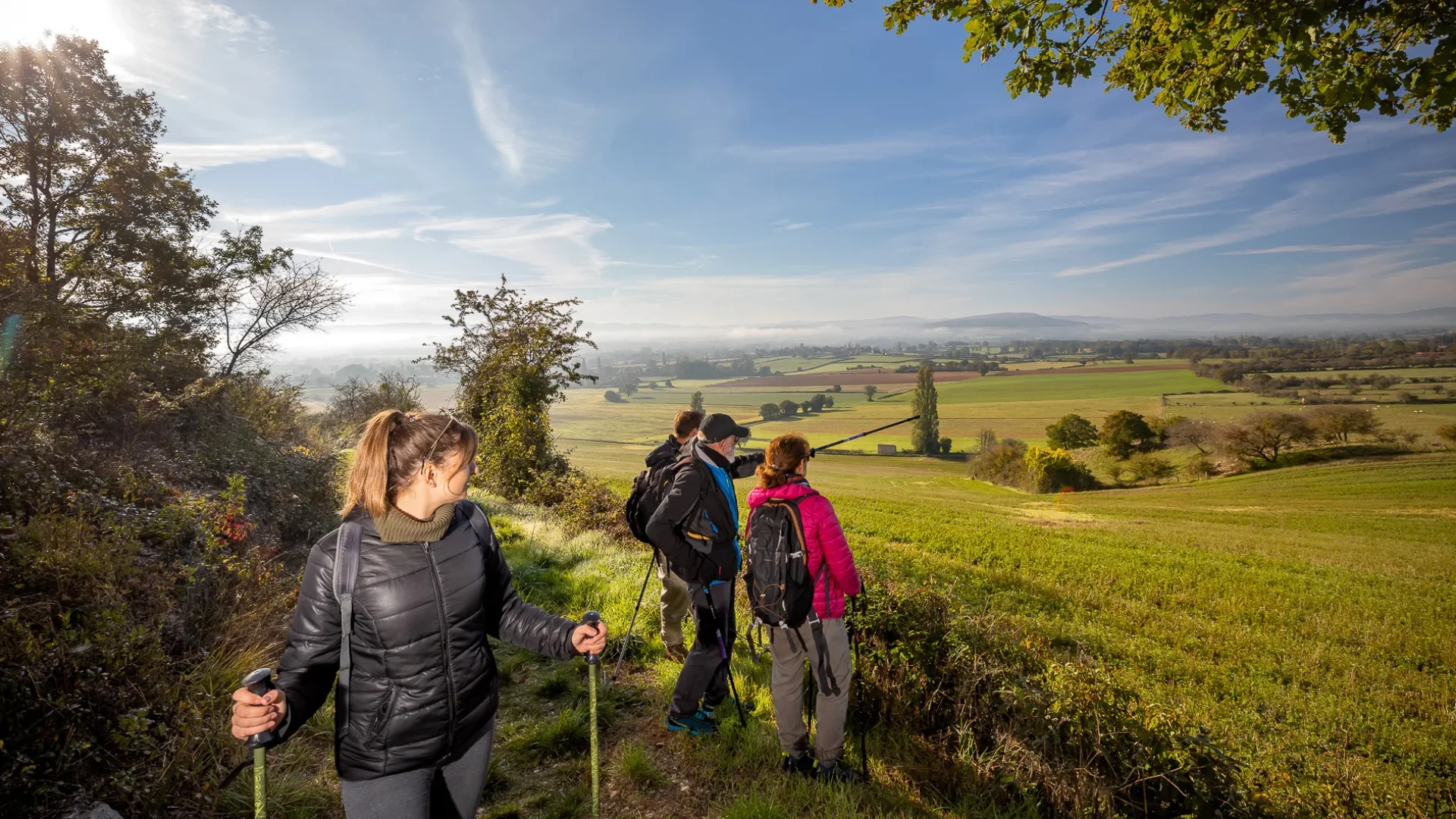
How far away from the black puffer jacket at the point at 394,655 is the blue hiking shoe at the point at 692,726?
224 cm

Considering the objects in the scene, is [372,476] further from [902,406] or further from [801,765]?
[902,406]

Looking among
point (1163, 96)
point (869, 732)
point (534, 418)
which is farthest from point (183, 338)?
point (1163, 96)

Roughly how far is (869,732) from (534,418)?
15.8 meters

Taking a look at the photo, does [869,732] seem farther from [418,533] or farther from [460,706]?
[418,533]

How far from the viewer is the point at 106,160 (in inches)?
578

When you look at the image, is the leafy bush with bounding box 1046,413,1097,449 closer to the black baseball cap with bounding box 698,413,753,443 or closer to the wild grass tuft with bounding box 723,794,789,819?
the black baseball cap with bounding box 698,413,753,443

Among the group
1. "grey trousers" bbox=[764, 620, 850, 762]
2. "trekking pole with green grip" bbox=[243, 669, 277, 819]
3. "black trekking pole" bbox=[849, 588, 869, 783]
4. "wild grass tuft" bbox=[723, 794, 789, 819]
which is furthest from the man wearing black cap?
"trekking pole with green grip" bbox=[243, 669, 277, 819]

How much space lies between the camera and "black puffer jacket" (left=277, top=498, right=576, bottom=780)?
2.11 m

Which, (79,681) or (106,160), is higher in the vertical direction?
(106,160)

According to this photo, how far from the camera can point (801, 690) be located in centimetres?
365

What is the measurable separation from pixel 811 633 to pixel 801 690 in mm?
463

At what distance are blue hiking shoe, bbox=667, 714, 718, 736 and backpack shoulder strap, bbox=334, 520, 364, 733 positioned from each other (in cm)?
263

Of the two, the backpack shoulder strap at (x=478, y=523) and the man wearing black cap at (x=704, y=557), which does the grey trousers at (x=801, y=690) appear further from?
the backpack shoulder strap at (x=478, y=523)

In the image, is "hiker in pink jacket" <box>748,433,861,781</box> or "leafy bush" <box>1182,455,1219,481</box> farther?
"leafy bush" <box>1182,455,1219,481</box>
